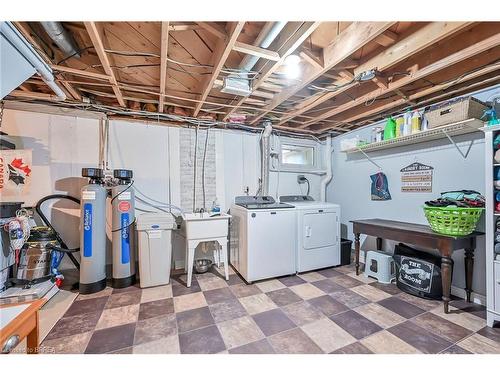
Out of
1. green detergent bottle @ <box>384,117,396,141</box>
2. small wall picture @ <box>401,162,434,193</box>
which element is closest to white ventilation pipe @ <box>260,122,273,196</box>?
green detergent bottle @ <box>384,117,396,141</box>

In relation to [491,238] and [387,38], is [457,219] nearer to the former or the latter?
[491,238]

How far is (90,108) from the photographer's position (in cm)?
285

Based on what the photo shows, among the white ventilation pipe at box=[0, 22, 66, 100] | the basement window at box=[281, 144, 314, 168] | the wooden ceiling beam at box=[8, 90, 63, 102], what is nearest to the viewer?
the white ventilation pipe at box=[0, 22, 66, 100]

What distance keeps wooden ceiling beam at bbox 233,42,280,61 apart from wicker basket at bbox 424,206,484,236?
2120 mm

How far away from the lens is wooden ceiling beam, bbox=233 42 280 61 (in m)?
1.60

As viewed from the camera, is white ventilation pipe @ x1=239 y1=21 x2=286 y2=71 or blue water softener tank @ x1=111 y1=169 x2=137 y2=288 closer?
white ventilation pipe @ x1=239 y1=21 x2=286 y2=71

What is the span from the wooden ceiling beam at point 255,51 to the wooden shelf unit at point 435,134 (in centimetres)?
189

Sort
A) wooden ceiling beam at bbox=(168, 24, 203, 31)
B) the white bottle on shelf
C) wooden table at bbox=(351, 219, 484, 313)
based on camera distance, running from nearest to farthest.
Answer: wooden ceiling beam at bbox=(168, 24, 203, 31)
wooden table at bbox=(351, 219, 484, 313)
the white bottle on shelf

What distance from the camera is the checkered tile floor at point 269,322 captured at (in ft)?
5.35

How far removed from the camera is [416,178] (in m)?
2.82

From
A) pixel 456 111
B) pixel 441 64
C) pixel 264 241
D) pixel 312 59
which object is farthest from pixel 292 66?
pixel 264 241

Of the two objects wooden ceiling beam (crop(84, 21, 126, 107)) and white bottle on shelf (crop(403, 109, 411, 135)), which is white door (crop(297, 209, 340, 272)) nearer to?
white bottle on shelf (crop(403, 109, 411, 135))

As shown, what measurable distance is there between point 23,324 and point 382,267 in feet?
10.8
